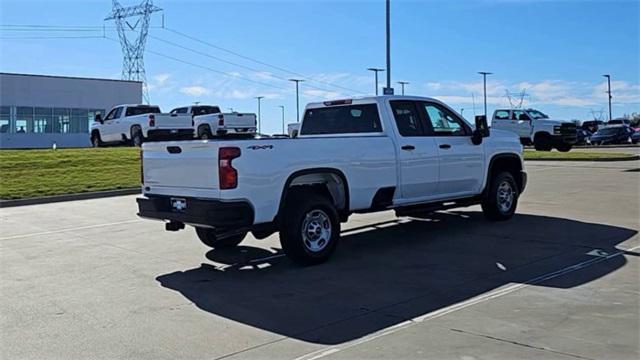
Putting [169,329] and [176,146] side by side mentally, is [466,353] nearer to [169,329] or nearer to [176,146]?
[169,329]

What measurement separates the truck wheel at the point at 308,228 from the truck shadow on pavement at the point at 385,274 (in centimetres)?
18

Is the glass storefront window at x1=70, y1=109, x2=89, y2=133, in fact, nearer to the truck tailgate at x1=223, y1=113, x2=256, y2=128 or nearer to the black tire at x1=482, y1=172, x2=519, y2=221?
the truck tailgate at x1=223, y1=113, x2=256, y2=128

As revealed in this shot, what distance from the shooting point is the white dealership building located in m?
53.8

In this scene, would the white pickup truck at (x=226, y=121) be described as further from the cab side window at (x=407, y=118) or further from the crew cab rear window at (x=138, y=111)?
the cab side window at (x=407, y=118)

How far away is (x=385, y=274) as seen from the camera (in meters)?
7.22

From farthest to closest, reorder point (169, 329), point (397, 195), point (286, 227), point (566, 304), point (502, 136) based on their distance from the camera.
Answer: point (502, 136) → point (397, 195) → point (286, 227) → point (566, 304) → point (169, 329)

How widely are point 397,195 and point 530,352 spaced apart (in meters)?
4.49

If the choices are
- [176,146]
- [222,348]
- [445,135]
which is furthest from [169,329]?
[445,135]

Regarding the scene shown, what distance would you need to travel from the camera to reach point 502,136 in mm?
10984

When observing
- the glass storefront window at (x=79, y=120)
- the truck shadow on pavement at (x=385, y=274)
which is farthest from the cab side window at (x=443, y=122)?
the glass storefront window at (x=79, y=120)

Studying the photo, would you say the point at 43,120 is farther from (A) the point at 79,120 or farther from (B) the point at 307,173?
(B) the point at 307,173

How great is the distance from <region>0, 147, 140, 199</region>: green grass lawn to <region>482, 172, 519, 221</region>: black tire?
10.8m

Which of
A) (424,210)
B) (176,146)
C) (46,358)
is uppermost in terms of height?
(176,146)

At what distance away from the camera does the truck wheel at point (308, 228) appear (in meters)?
7.55
